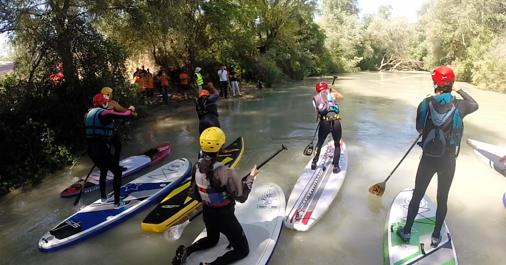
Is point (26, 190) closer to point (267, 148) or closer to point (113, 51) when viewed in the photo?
point (113, 51)

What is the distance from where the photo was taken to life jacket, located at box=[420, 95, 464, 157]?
3.47m

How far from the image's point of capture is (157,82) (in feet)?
50.9

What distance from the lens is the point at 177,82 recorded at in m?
16.4

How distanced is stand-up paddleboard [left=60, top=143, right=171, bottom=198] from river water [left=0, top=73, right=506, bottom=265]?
0.49ft

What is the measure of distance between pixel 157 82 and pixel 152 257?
11976 mm

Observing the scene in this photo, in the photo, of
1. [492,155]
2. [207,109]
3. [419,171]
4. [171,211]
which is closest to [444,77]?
[419,171]

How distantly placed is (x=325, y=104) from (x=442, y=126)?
260 centimetres

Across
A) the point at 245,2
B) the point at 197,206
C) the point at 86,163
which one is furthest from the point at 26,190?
the point at 245,2

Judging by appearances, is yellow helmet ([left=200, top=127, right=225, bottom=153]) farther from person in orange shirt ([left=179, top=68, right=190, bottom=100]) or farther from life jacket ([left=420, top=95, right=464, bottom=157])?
person in orange shirt ([left=179, top=68, right=190, bottom=100])

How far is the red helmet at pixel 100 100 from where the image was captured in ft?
16.7

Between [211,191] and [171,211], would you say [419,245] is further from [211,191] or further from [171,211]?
[171,211]

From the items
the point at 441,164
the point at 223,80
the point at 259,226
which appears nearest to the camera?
the point at 441,164

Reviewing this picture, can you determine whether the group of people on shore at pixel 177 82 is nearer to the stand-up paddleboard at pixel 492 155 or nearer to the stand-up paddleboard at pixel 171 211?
the stand-up paddleboard at pixel 171 211

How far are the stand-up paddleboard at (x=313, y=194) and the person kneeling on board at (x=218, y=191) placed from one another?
4.79ft
